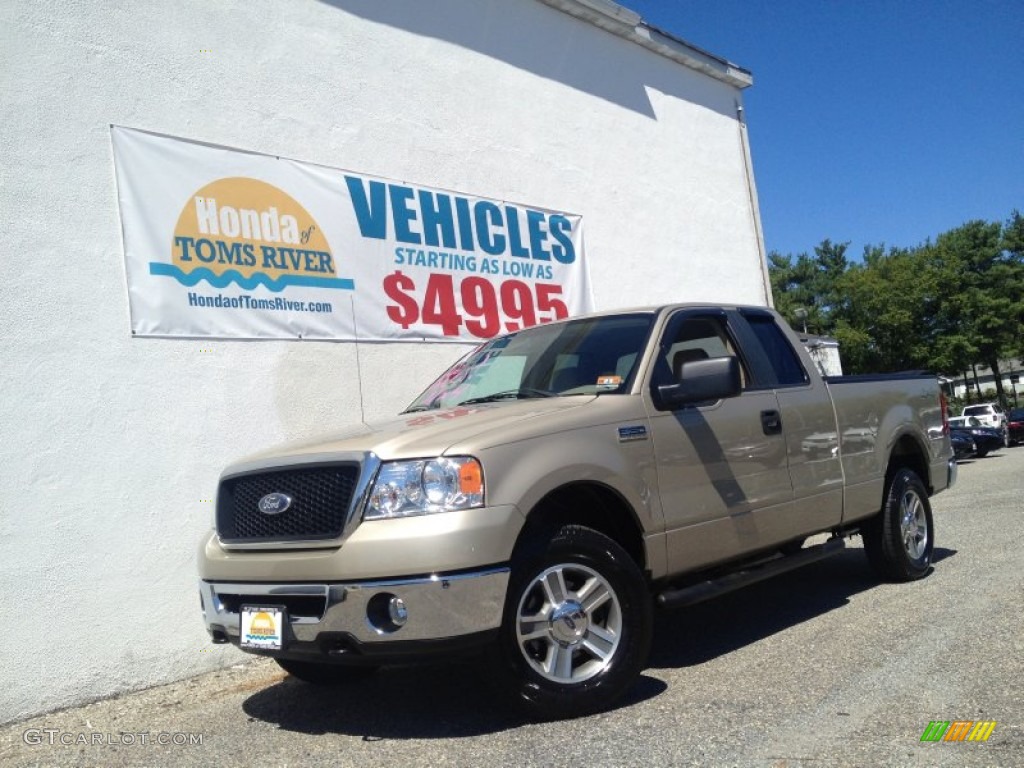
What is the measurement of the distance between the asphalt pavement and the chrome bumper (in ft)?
0.99

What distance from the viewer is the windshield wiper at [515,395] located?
4773mm

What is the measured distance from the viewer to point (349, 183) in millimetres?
7539

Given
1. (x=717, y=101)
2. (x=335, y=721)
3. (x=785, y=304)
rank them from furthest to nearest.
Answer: (x=785, y=304), (x=717, y=101), (x=335, y=721)

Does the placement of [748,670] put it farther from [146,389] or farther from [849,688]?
[146,389]

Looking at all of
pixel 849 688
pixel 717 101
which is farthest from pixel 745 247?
pixel 849 688

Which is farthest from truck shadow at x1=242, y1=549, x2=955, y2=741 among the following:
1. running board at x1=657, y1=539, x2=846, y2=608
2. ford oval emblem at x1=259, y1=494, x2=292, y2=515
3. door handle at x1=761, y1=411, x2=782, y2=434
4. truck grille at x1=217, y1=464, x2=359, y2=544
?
door handle at x1=761, y1=411, x2=782, y2=434

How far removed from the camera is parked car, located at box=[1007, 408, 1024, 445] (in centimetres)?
2961

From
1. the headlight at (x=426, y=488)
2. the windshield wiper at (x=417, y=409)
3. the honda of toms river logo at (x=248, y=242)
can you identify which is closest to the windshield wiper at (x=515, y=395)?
the windshield wiper at (x=417, y=409)

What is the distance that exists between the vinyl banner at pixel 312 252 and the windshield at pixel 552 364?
1.85 metres

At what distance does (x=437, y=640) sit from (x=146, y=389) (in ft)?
11.0

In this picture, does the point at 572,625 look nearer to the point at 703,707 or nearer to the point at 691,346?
the point at 703,707
